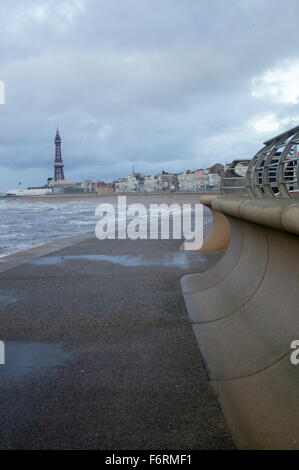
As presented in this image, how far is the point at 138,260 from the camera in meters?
9.30

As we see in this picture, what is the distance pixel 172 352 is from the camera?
3.83 meters

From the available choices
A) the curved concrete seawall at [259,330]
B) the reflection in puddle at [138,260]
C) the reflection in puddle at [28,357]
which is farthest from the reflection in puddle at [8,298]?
the reflection in puddle at [138,260]

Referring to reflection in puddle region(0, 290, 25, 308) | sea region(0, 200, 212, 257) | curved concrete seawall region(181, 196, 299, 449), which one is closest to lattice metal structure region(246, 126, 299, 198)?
curved concrete seawall region(181, 196, 299, 449)

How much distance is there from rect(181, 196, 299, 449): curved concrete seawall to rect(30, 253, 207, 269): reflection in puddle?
138 inches

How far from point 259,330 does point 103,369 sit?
1.22 meters

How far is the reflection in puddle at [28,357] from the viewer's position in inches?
141

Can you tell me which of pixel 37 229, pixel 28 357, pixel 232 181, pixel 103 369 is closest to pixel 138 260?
pixel 232 181

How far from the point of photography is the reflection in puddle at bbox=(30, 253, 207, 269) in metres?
8.70

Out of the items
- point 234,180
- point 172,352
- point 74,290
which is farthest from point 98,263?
point 172,352

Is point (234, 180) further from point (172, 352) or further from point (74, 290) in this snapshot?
point (172, 352)

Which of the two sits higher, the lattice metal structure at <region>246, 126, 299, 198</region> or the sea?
the lattice metal structure at <region>246, 126, 299, 198</region>

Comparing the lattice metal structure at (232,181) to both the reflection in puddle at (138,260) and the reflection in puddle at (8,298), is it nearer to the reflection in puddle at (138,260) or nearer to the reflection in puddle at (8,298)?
the reflection in puddle at (138,260)

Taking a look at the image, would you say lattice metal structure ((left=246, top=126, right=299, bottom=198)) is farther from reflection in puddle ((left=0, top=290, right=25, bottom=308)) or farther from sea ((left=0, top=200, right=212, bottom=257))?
sea ((left=0, top=200, right=212, bottom=257))
